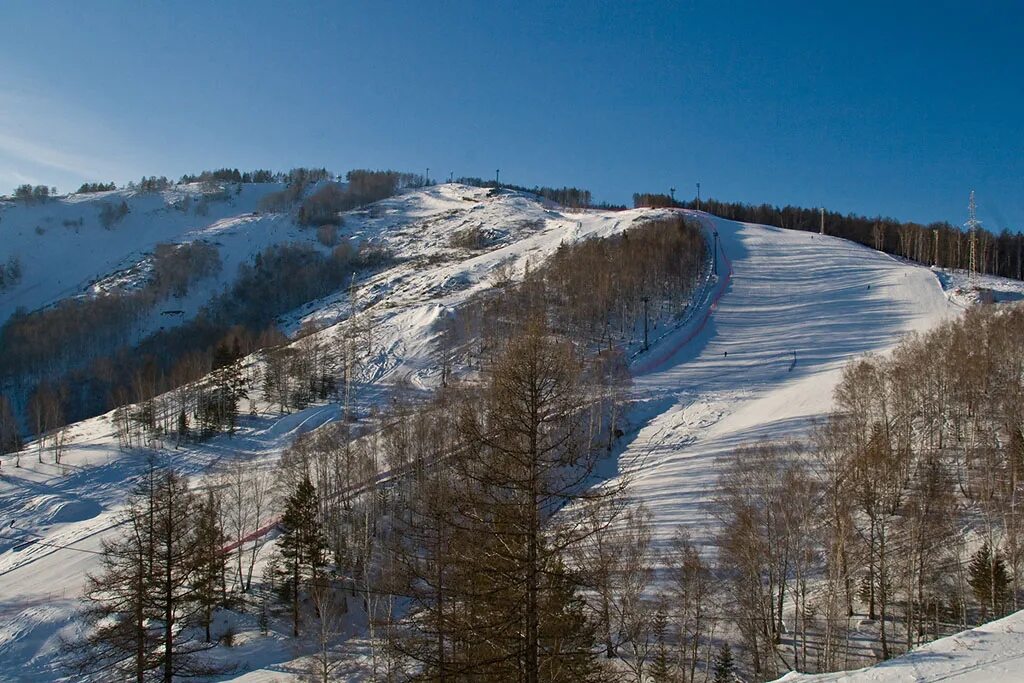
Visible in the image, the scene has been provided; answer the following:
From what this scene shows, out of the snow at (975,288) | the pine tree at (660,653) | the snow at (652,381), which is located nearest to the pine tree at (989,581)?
the snow at (652,381)

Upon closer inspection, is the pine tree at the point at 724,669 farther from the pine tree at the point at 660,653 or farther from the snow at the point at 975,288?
the snow at the point at 975,288

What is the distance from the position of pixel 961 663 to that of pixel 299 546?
96.7 feet

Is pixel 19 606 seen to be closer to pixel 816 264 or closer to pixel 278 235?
pixel 816 264

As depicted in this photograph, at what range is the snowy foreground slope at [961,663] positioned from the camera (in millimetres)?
8156

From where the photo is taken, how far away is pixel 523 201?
19275 cm

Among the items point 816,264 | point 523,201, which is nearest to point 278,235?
point 523,201

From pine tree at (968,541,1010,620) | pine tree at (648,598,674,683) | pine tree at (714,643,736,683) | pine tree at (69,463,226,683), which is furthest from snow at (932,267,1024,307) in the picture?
pine tree at (69,463,226,683)

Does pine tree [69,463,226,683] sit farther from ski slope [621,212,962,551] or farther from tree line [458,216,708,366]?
tree line [458,216,708,366]

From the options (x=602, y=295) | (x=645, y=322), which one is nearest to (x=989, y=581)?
(x=645, y=322)

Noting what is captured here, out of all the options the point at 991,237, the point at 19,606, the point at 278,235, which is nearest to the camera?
the point at 19,606

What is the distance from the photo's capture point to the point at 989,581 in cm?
2042

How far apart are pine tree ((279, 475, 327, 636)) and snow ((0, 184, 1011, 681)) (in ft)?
9.01

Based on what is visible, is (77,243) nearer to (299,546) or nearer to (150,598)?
(299,546)

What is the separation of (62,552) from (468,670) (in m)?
40.9
